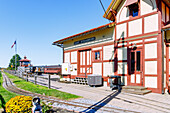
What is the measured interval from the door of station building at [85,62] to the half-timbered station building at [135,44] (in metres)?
0.33

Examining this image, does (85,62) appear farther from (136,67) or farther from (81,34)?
(136,67)

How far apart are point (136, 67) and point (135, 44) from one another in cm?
166

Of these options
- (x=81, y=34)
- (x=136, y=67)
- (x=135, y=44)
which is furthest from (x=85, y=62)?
(x=135, y=44)

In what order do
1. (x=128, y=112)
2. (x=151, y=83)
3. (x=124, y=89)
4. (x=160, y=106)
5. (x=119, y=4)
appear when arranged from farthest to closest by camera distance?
1. (x=119, y=4)
2. (x=124, y=89)
3. (x=151, y=83)
4. (x=160, y=106)
5. (x=128, y=112)

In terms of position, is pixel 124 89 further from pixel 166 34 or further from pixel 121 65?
pixel 166 34

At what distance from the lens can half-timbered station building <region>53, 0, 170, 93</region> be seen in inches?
336

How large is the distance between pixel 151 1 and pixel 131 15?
156 centimetres

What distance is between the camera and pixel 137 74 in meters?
9.34

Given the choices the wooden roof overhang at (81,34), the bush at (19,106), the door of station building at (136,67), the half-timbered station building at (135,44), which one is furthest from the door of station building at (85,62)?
the bush at (19,106)

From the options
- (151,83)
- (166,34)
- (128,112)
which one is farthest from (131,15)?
(128,112)

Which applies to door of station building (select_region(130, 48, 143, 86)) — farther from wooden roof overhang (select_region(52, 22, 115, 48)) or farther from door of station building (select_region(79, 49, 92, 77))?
door of station building (select_region(79, 49, 92, 77))

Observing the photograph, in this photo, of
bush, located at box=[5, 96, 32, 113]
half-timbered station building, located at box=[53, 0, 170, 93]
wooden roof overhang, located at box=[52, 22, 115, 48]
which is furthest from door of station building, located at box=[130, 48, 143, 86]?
bush, located at box=[5, 96, 32, 113]

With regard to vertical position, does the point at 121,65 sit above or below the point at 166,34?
below

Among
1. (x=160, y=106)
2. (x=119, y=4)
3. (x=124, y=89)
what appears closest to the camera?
(x=160, y=106)
